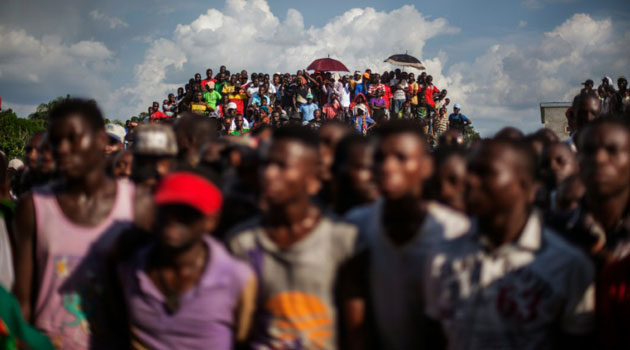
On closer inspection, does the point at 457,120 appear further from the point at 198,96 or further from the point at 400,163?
the point at 400,163

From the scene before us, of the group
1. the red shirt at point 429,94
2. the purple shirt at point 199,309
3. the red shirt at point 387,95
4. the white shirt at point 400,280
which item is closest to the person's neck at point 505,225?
the white shirt at point 400,280

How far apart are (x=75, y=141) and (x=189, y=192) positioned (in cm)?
86

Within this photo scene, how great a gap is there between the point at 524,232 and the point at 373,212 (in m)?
0.76

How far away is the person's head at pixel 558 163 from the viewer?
4.14 meters

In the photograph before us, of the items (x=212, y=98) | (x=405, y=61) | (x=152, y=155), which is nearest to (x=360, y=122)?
(x=212, y=98)

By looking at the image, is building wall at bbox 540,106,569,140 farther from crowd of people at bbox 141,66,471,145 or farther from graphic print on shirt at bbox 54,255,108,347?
graphic print on shirt at bbox 54,255,108,347

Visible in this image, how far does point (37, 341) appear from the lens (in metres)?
2.70

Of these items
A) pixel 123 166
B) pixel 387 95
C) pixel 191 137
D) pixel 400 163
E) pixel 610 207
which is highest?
pixel 387 95

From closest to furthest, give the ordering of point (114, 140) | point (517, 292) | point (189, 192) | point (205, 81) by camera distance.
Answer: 1. point (517, 292)
2. point (189, 192)
3. point (114, 140)
4. point (205, 81)

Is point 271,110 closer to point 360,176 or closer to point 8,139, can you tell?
point 360,176

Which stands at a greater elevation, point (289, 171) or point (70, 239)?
point (289, 171)

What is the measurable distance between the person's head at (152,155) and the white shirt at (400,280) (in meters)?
1.75

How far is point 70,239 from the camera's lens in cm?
276

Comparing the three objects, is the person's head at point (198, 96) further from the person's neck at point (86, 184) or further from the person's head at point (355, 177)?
the person's neck at point (86, 184)
